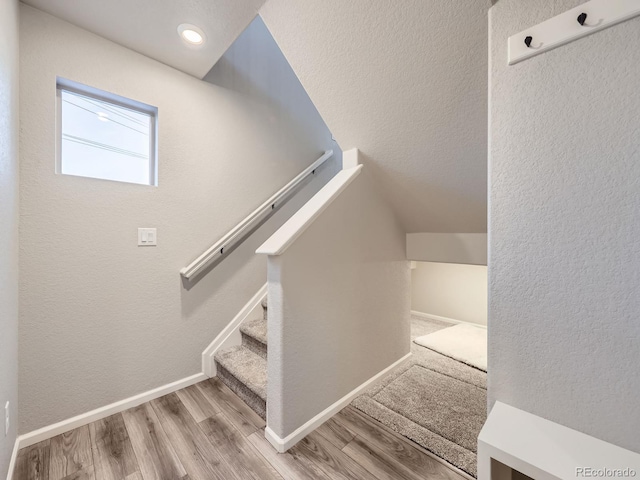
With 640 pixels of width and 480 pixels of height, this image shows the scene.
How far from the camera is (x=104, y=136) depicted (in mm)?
1622

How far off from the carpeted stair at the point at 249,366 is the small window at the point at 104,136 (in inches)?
54.0

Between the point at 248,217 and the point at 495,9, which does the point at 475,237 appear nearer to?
the point at 495,9

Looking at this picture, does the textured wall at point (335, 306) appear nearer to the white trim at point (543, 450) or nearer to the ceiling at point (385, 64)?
the ceiling at point (385, 64)

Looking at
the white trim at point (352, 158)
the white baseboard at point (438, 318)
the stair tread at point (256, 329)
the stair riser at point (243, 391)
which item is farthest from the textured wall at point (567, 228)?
the white baseboard at point (438, 318)

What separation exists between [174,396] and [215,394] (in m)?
0.27

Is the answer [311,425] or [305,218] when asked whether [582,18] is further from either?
[311,425]

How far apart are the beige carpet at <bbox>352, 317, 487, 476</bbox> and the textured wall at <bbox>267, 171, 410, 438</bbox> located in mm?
173

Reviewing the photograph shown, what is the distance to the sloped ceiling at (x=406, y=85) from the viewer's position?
1.04m

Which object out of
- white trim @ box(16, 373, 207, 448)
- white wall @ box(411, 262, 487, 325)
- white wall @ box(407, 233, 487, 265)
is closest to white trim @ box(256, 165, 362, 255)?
white wall @ box(407, 233, 487, 265)

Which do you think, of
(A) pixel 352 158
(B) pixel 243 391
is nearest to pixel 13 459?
(B) pixel 243 391

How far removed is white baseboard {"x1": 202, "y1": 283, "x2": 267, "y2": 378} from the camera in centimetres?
194

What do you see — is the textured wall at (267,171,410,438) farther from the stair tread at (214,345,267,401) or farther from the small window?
the small window

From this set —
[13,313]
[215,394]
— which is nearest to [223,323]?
[215,394]

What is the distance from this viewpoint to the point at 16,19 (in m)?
1.22
